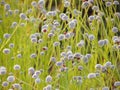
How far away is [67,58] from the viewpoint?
6.66 ft

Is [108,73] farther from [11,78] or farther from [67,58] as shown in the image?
[11,78]

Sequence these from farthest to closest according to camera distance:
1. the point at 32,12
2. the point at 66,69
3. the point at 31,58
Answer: the point at 32,12 < the point at 31,58 < the point at 66,69

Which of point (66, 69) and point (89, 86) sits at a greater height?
point (66, 69)

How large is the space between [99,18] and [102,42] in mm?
308

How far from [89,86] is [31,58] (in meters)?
0.44

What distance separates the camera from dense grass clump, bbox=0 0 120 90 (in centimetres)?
208

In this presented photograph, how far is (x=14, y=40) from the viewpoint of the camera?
277 cm

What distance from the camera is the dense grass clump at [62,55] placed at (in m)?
2.08

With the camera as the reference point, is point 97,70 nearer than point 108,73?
Yes

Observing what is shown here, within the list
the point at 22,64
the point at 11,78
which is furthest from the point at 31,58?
the point at 11,78

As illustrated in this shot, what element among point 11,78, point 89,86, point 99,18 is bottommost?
point 89,86

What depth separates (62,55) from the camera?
2.15m

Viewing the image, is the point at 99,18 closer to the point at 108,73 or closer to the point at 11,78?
the point at 108,73

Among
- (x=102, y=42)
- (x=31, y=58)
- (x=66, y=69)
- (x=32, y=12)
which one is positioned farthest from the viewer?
(x=32, y=12)
